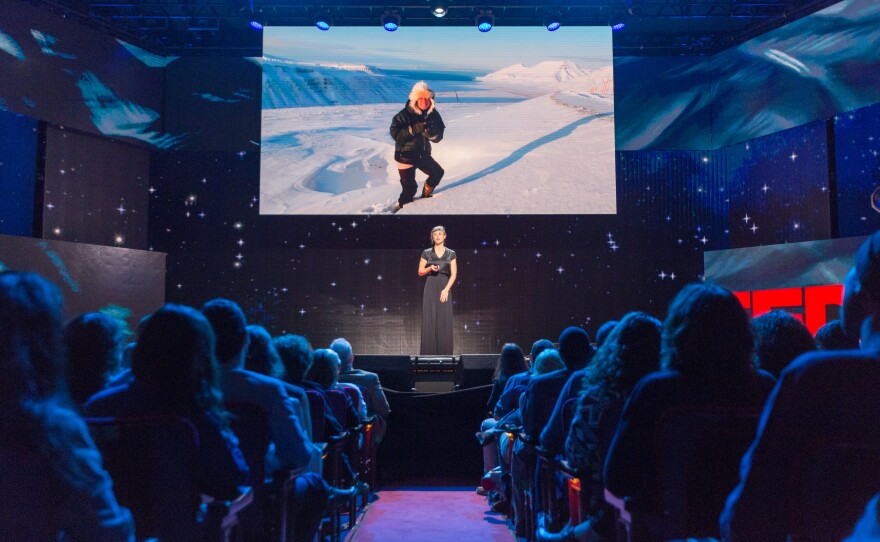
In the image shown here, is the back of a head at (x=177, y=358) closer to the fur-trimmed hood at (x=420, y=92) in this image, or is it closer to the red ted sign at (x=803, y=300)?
the red ted sign at (x=803, y=300)

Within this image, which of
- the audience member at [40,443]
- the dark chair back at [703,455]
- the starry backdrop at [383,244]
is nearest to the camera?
the audience member at [40,443]

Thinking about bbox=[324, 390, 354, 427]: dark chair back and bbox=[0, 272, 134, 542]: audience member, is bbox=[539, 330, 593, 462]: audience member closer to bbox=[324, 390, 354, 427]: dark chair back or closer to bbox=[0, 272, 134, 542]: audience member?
bbox=[324, 390, 354, 427]: dark chair back

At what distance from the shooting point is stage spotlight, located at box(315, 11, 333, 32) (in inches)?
332

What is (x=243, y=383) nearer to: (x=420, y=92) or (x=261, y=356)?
(x=261, y=356)

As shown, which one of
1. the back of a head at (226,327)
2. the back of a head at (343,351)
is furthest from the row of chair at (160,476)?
the back of a head at (343,351)

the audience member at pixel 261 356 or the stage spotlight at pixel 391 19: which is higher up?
the stage spotlight at pixel 391 19

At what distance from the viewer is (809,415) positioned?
3.70ft

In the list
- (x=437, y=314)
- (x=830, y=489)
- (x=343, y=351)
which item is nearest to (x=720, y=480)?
(x=830, y=489)

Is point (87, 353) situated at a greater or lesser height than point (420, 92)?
lesser

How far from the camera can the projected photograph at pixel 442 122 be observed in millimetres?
9008

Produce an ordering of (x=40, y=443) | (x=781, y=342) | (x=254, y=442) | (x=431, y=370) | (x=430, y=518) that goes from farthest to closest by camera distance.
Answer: (x=431, y=370)
(x=430, y=518)
(x=781, y=342)
(x=254, y=442)
(x=40, y=443)

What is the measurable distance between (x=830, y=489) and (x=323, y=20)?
27.5 feet

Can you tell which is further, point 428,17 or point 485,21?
point 428,17

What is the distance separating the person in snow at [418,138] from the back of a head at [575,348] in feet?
19.7
